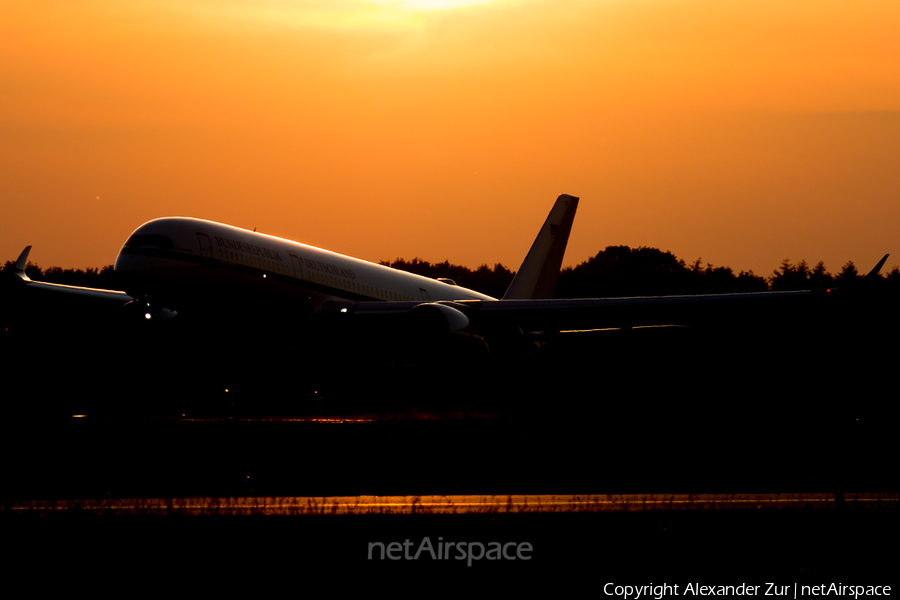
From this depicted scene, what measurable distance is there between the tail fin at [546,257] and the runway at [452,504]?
3358cm

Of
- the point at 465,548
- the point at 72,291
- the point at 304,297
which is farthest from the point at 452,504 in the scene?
the point at 72,291

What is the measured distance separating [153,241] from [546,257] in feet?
76.8

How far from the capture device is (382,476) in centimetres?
1912

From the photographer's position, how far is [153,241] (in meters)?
33.6

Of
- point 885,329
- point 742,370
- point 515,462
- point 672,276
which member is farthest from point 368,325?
point 672,276

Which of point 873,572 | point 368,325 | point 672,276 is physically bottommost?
point 873,572

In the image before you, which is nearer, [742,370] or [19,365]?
[19,365]

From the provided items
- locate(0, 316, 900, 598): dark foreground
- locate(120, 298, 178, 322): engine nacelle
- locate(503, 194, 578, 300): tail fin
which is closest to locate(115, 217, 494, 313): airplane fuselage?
locate(120, 298, 178, 322): engine nacelle

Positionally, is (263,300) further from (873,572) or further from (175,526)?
(873,572)

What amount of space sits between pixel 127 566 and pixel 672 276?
94548mm

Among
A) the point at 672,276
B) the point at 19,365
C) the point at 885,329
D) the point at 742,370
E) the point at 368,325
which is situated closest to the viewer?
the point at 368,325

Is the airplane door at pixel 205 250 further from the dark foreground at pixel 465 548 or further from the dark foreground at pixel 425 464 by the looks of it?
the dark foreground at pixel 465 548

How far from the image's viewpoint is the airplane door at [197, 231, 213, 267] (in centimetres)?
3378

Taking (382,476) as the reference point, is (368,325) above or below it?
above
